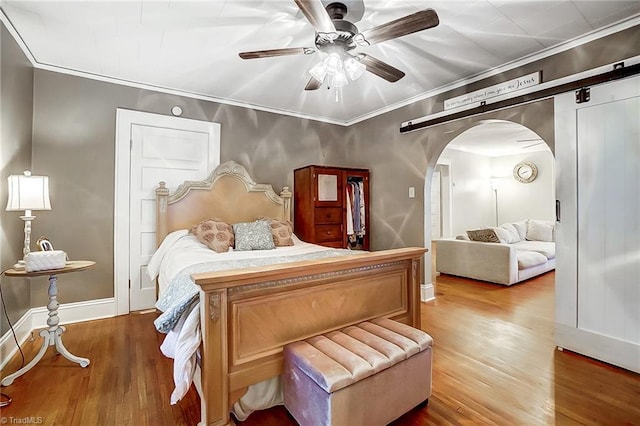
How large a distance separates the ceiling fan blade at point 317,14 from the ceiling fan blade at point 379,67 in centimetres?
36

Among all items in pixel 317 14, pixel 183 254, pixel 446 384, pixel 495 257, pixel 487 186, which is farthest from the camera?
pixel 487 186

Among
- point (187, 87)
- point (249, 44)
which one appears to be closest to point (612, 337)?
point (249, 44)

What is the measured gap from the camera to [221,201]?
3.62 m

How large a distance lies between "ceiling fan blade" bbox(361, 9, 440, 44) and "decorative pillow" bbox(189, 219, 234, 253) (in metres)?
2.20

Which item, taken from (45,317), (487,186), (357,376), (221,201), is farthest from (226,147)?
(487,186)

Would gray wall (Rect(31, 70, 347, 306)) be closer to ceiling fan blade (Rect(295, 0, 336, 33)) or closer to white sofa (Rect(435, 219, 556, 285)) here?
ceiling fan blade (Rect(295, 0, 336, 33))

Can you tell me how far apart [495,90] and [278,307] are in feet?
9.31

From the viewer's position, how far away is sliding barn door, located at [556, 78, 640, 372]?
2.08m

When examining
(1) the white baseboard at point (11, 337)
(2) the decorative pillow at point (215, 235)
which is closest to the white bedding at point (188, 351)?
(2) the decorative pillow at point (215, 235)

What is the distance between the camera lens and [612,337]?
Result: 84.6 inches

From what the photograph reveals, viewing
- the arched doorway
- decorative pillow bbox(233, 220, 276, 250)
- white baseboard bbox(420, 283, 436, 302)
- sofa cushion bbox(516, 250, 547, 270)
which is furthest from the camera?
the arched doorway

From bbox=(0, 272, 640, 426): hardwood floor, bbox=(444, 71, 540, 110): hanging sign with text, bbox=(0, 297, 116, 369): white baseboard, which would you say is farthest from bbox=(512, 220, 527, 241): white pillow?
bbox=(0, 297, 116, 369): white baseboard

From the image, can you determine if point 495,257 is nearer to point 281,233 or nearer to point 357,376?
point 281,233

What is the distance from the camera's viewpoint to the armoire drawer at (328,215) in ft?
12.9
